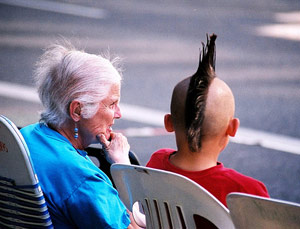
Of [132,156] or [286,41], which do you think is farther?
[286,41]

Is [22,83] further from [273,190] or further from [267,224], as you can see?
[267,224]

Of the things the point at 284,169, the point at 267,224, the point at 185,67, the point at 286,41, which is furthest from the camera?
the point at 286,41

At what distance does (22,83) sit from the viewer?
656cm

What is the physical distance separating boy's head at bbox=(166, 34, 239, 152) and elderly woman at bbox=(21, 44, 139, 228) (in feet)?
1.23

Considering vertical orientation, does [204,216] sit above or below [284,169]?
above

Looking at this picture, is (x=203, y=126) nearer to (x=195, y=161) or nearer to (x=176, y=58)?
(x=195, y=161)

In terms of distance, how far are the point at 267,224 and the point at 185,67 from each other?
5723mm

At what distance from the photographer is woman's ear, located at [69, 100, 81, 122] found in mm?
2562

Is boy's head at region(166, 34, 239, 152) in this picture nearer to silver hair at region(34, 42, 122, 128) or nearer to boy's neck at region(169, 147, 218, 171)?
boy's neck at region(169, 147, 218, 171)

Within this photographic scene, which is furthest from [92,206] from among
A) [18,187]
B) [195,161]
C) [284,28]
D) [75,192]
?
[284,28]

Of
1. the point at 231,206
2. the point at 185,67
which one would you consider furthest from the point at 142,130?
the point at 231,206

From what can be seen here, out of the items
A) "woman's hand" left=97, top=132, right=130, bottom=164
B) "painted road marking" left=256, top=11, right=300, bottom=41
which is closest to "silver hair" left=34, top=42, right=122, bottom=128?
"woman's hand" left=97, top=132, right=130, bottom=164

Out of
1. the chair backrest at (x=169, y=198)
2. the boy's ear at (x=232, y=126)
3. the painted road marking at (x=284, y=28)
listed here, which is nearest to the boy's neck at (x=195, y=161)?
the boy's ear at (x=232, y=126)

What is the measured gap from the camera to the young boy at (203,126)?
2.23 metres
